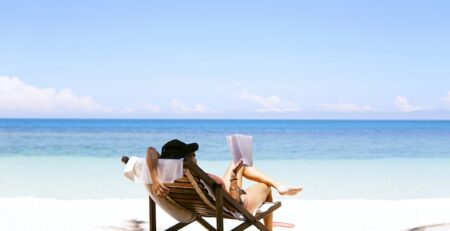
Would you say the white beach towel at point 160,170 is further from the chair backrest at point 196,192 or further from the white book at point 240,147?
the white book at point 240,147

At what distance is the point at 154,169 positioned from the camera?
3430 millimetres

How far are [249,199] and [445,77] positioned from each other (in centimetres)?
Answer: 4737

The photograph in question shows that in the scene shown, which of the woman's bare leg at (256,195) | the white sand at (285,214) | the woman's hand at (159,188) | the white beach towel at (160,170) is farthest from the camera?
the white sand at (285,214)

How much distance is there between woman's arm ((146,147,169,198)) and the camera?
340 centimetres

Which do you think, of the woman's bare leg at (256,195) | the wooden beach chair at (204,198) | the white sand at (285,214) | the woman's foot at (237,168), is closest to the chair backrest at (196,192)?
the wooden beach chair at (204,198)

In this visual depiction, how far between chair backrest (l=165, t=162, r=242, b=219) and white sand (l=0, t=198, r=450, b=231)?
152 centimetres

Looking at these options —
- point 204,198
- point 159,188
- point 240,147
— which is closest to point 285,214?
point 240,147

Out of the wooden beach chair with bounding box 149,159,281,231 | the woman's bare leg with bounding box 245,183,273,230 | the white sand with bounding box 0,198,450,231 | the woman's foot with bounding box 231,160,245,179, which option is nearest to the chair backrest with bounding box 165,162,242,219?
the wooden beach chair with bounding box 149,159,281,231

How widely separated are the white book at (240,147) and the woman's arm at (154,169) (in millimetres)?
547

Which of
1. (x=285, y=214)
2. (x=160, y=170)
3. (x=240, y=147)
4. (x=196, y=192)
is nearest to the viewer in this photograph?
(x=160, y=170)

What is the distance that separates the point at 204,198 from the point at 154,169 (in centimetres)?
32

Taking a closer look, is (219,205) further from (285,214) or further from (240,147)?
(285,214)

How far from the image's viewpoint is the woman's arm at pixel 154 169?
340 cm

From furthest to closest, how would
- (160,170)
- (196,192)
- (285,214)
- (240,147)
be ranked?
(285,214)
(240,147)
(196,192)
(160,170)
